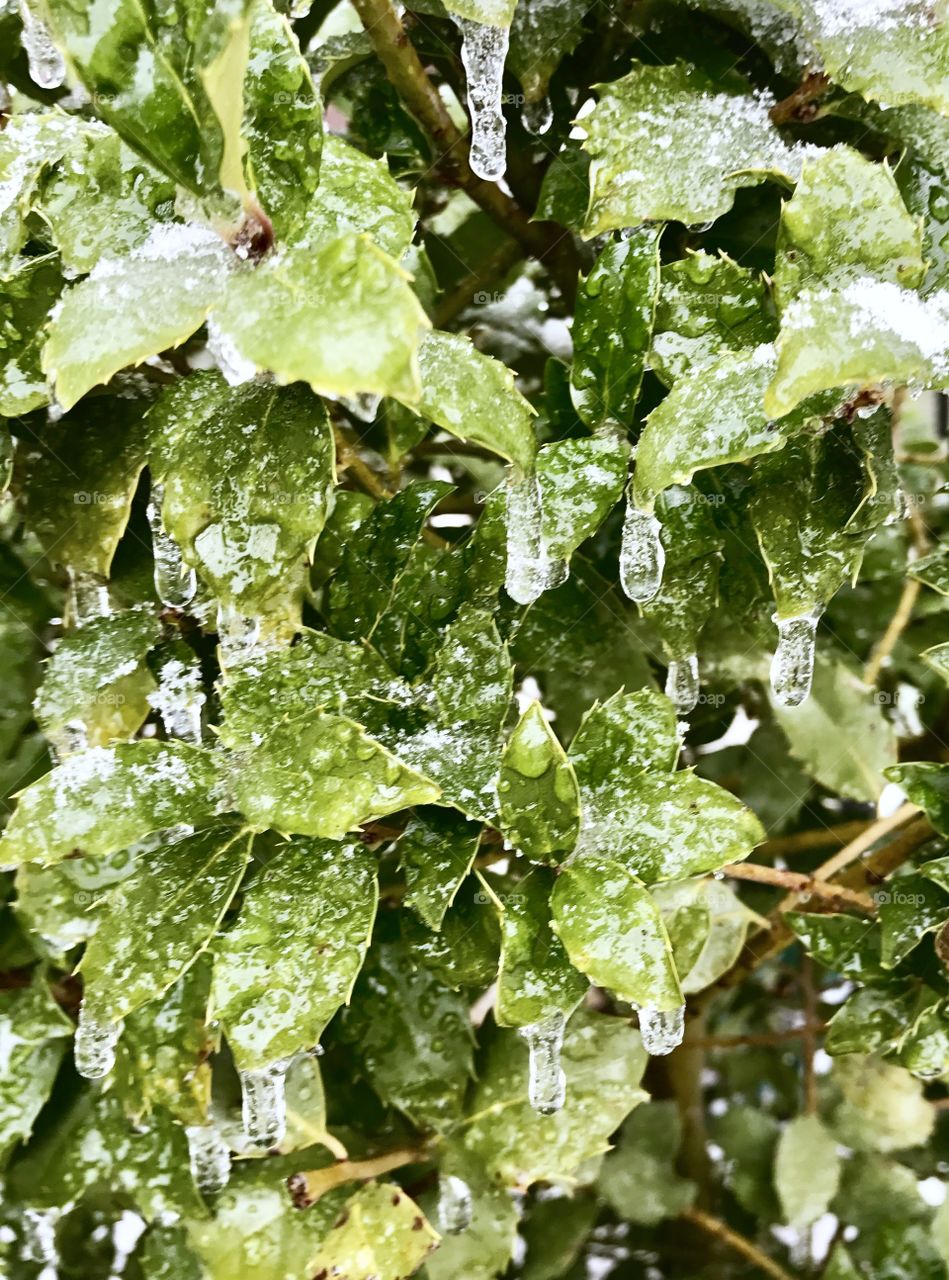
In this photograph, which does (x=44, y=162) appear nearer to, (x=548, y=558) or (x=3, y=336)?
(x=3, y=336)

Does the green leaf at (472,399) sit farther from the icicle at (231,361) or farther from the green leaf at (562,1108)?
the green leaf at (562,1108)

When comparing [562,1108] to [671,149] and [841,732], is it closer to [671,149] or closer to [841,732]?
[841,732]

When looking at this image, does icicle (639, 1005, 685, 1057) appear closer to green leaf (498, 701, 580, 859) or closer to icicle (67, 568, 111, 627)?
green leaf (498, 701, 580, 859)

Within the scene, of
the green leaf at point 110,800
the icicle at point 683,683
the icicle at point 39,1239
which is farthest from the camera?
the icicle at point 39,1239

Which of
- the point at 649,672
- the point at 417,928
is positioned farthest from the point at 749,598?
the point at 417,928

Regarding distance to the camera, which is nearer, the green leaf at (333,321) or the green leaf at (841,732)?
the green leaf at (333,321)

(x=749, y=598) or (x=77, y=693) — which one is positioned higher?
(x=77, y=693)

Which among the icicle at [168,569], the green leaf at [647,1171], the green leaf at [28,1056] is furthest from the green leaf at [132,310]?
the green leaf at [647,1171]

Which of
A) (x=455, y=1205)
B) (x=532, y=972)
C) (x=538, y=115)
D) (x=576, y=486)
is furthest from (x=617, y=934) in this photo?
(x=538, y=115)
